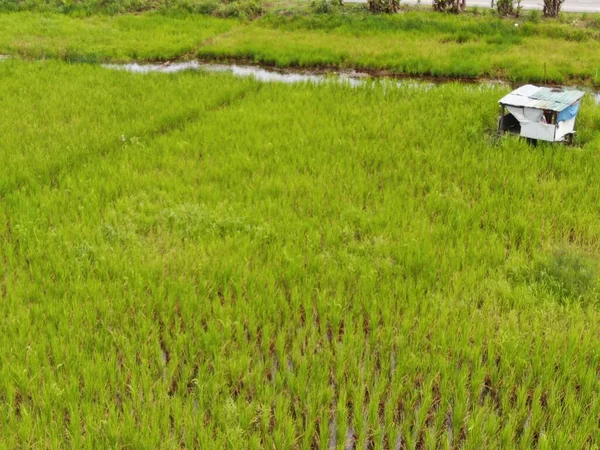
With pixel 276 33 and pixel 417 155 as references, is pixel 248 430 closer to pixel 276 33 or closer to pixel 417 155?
pixel 417 155

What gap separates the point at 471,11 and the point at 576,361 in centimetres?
1098

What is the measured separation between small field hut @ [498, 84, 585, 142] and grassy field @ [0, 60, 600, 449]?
0.16m

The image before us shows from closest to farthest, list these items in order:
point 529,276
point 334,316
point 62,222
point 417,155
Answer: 1. point 334,316
2. point 529,276
3. point 62,222
4. point 417,155

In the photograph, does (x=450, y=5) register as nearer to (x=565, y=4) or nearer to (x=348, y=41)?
(x=348, y=41)

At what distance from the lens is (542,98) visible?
566 cm

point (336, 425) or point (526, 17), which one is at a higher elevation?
point (526, 17)

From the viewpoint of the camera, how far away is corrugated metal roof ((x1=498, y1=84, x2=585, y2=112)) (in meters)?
5.44

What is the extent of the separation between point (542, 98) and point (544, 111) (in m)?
0.15

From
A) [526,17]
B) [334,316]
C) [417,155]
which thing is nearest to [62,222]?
[334,316]

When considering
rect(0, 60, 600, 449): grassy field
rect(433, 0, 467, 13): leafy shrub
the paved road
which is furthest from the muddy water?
the paved road

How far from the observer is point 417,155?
586cm

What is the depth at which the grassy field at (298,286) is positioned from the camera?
2.89 metres

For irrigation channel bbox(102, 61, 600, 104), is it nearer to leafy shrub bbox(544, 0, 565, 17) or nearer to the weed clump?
leafy shrub bbox(544, 0, 565, 17)

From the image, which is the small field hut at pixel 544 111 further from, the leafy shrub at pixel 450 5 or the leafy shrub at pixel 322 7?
the leafy shrub at pixel 322 7
